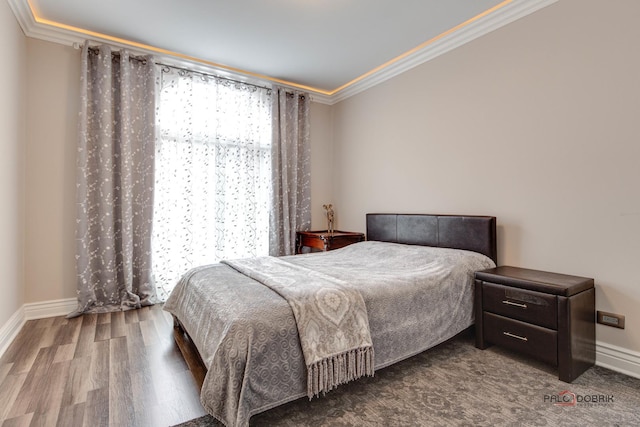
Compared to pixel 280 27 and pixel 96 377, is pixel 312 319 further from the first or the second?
pixel 280 27

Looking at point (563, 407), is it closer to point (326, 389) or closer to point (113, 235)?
point (326, 389)

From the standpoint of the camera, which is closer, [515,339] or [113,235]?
[515,339]

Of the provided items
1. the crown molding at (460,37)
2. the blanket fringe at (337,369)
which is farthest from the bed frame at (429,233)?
the crown molding at (460,37)

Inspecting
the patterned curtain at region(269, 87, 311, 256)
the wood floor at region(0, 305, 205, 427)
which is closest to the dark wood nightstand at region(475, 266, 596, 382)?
the wood floor at region(0, 305, 205, 427)

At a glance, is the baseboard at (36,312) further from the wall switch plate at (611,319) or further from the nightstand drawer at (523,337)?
the wall switch plate at (611,319)

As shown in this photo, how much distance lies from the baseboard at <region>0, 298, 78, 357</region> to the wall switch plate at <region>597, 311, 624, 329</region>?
4384mm

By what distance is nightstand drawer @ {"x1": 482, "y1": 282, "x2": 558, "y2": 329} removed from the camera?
198 centimetres

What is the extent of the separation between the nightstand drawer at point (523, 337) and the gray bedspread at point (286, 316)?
173 mm

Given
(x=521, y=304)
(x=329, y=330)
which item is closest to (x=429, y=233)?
(x=521, y=304)

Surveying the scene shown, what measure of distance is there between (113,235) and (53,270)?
2.06 feet

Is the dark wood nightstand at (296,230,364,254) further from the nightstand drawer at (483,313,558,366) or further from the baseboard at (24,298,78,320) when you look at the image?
the baseboard at (24,298,78,320)

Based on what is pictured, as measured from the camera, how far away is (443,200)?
10.6 ft

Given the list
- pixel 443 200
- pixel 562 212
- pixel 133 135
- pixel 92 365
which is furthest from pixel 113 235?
pixel 562 212

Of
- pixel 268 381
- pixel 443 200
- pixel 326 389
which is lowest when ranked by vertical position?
pixel 326 389
